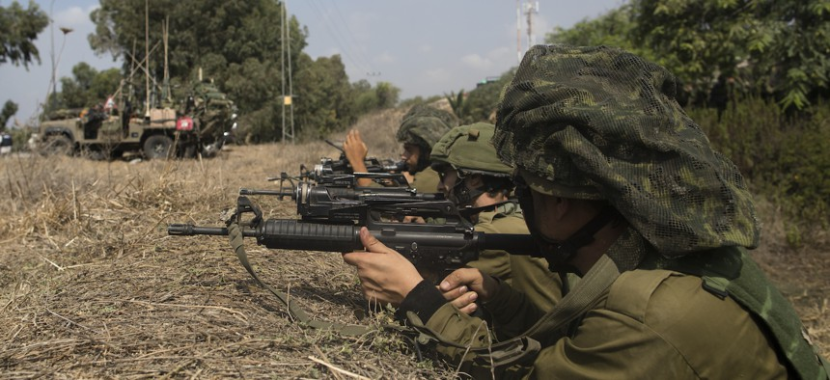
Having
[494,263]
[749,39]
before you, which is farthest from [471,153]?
[749,39]

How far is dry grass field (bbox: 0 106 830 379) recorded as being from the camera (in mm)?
1962

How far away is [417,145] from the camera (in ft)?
23.8

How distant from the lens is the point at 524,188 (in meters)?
2.11

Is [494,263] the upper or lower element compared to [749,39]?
lower

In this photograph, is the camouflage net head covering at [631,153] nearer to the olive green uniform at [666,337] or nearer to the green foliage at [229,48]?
the olive green uniform at [666,337]

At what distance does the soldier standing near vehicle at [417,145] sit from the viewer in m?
6.64

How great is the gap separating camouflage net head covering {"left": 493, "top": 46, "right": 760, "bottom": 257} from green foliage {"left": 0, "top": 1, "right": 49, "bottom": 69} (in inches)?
1728

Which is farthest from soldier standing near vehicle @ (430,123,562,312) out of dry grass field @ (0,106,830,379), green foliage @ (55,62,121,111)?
green foliage @ (55,62,121,111)

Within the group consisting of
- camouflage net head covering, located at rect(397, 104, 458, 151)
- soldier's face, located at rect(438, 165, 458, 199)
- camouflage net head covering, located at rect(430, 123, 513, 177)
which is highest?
camouflage net head covering, located at rect(397, 104, 458, 151)

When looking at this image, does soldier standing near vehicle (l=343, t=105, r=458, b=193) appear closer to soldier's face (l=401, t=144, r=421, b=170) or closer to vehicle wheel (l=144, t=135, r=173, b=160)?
soldier's face (l=401, t=144, r=421, b=170)

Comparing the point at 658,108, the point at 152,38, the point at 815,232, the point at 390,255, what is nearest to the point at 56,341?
the point at 390,255

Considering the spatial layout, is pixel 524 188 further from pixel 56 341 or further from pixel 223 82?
pixel 223 82

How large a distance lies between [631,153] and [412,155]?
19.0 feet

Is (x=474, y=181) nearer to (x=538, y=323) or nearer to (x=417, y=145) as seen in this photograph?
(x=538, y=323)
